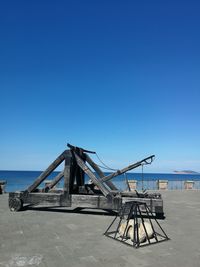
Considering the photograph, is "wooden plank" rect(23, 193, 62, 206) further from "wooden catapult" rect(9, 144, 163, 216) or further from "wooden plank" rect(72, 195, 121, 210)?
"wooden plank" rect(72, 195, 121, 210)

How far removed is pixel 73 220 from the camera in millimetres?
7547

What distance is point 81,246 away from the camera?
4.96 metres

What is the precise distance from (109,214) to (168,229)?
8.65 feet

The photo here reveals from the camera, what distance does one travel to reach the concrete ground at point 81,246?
416cm

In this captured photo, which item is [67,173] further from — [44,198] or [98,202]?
[98,202]

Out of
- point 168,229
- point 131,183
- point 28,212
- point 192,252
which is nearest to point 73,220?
point 28,212

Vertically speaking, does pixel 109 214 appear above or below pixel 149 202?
below

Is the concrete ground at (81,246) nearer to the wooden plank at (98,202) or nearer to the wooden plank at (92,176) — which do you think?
the wooden plank at (98,202)

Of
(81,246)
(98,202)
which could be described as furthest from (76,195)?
(81,246)

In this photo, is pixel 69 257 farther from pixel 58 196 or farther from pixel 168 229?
pixel 58 196

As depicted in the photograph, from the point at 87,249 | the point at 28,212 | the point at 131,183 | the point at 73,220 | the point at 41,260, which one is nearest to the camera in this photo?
the point at 41,260

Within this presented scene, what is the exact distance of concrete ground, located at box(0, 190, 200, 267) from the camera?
4160 millimetres

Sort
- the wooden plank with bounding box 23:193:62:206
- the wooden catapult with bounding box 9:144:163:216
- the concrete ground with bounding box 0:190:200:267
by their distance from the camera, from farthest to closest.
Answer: the wooden plank with bounding box 23:193:62:206 < the wooden catapult with bounding box 9:144:163:216 < the concrete ground with bounding box 0:190:200:267

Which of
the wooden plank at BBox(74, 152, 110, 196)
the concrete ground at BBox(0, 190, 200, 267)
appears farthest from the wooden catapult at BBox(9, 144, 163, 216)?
the concrete ground at BBox(0, 190, 200, 267)
